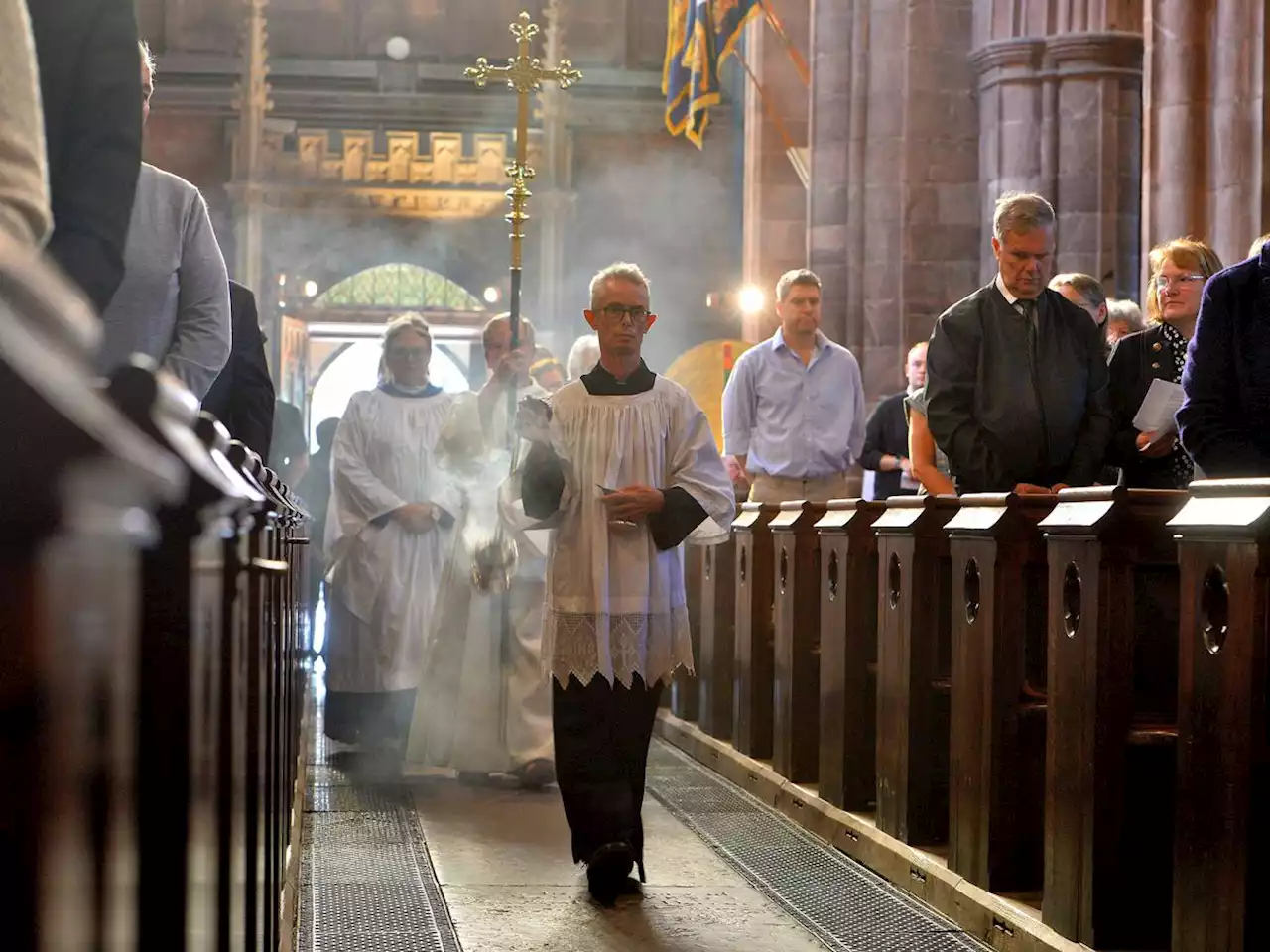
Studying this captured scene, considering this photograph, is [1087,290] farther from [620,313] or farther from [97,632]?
[97,632]

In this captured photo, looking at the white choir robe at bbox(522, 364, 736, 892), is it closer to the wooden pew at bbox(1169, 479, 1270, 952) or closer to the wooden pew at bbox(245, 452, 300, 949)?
the wooden pew at bbox(245, 452, 300, 949)

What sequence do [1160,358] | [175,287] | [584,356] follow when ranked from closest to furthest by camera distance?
[175,287] → [1160,358] → [584,356]

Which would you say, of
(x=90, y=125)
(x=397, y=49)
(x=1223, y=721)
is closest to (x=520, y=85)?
(x=1223, y=721)

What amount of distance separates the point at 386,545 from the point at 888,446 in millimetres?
2777

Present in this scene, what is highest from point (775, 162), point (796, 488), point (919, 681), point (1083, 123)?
point (775, 162)

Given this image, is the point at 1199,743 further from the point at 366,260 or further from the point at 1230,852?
the point at 366,260

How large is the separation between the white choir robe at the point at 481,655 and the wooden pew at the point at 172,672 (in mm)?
5677

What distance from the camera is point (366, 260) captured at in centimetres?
2164

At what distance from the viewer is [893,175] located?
37.7 ft

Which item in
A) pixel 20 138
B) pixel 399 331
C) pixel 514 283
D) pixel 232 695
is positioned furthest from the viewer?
pixel 399 331

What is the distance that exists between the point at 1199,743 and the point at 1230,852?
22 cm

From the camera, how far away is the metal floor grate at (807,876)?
4.26 meters

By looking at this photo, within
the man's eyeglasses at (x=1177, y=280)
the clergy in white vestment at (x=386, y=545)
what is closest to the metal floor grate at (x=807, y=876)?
the clergy in white vestment at (x=386, y=545)

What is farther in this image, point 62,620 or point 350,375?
point 350,375
